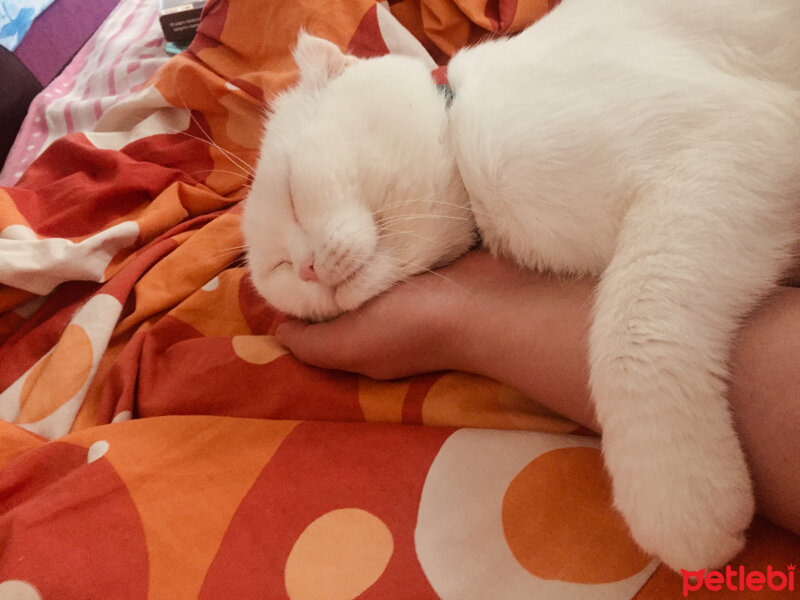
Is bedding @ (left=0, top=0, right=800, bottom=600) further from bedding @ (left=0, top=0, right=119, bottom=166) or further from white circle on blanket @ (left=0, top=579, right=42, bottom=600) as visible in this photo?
bedding @ (left=0, top=0, right=119, bottom=166)

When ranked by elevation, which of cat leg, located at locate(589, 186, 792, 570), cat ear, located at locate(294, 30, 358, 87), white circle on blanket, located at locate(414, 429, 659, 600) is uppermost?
cat ear, located at locate(294, 30, 358, 87)

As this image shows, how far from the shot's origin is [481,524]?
1.90 ft

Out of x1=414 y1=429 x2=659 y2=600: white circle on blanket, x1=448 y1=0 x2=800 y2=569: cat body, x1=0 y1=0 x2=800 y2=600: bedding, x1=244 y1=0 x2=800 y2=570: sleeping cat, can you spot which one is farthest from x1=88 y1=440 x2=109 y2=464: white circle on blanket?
x1=448 y1=0 x2=800 y2=569: cat body

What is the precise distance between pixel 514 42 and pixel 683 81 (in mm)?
249

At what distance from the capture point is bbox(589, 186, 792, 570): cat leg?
0.47m

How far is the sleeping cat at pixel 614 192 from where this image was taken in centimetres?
50

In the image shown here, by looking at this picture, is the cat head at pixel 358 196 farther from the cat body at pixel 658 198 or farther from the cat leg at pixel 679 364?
the cat leg at pixel 679 364

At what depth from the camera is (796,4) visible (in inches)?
25.7

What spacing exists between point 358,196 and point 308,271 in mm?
116

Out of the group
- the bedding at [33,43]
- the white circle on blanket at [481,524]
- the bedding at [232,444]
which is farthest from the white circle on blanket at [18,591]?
the bedding at [33,43]

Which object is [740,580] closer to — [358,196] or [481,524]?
[481,524]

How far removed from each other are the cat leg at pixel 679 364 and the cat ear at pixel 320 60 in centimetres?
51

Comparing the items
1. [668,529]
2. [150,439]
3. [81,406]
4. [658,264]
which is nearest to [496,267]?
[658,264]

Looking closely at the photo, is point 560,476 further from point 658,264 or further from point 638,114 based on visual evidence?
point 638,114
